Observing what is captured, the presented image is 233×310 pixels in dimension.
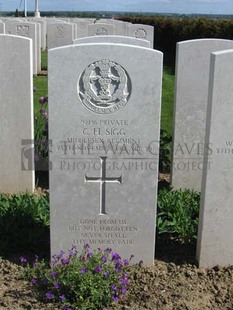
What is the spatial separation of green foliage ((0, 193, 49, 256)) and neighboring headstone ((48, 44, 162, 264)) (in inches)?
14.4

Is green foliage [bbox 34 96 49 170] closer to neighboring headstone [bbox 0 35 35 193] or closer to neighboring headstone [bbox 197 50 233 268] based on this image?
neighboring headstone [bbox 0 35 35 193]

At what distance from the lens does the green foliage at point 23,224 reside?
13.1ft

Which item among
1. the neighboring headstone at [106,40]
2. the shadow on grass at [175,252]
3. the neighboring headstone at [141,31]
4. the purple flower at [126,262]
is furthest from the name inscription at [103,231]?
the neighboring headstone at [141,31]

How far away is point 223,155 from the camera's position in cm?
353

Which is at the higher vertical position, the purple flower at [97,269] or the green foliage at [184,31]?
the green foliage at [184,31]

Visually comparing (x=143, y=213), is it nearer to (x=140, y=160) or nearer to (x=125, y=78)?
(x=140, y=160)

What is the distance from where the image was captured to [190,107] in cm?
508

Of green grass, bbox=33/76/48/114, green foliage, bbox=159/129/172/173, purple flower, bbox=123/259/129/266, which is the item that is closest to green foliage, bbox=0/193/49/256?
purple flower, bbox=123/259/129/266

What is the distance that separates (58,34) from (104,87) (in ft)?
40.8

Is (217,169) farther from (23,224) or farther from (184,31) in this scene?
(184,31)

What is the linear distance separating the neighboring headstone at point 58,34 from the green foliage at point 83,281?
12423 millimetres

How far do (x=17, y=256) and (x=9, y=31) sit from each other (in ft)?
36.8

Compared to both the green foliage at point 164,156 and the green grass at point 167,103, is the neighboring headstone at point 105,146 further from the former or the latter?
the green grass at point 167,103

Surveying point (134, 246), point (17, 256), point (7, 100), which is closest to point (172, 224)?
point (134, 246)
